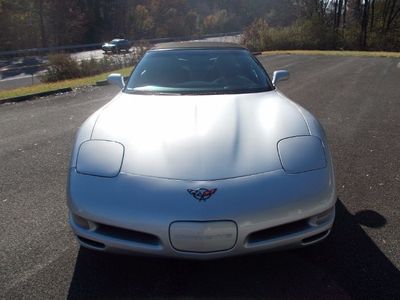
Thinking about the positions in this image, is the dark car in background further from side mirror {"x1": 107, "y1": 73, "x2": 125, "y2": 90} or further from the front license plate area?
the front license plate area

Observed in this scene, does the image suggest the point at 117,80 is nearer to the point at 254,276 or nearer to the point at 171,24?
the point at 254,276

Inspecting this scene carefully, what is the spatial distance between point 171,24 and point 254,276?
53.3 metres

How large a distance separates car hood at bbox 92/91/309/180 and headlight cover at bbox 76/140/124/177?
0.05m

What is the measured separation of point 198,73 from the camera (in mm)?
3861

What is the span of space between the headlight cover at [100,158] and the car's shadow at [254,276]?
654mm

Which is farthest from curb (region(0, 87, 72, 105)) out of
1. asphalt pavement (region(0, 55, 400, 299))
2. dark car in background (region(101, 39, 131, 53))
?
dark car in background (region(101, 39, 131, 53))

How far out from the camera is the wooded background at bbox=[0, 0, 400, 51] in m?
29.6

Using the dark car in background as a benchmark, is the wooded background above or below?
above

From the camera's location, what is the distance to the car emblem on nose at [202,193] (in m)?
2.19

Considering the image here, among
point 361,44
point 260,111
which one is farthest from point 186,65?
point 361,44

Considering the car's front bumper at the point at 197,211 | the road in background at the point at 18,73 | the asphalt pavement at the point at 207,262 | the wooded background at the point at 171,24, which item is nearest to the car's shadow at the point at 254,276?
the asphalt pavement at the point at 207,262

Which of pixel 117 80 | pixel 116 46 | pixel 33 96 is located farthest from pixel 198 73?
pixel 116 46

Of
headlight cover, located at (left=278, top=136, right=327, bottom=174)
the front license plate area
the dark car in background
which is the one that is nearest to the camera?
the front license plate area

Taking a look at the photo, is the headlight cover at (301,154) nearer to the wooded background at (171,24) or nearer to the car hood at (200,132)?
the car hood at (200,132)
